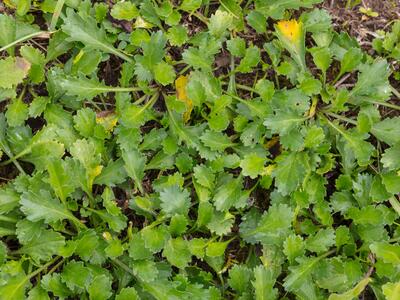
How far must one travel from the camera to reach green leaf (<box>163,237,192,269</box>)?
1934 millimetres

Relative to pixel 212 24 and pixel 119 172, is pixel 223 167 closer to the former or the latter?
pixel 119 172

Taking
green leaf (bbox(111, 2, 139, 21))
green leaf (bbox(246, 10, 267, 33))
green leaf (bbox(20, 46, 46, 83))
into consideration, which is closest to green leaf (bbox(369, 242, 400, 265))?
green leaf (bbox(246, 10, 267, 33))

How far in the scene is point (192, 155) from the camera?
2.11 meters

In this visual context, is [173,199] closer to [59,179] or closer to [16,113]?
[59,179]

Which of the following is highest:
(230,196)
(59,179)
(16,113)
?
(16,113)

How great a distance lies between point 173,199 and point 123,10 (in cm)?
77

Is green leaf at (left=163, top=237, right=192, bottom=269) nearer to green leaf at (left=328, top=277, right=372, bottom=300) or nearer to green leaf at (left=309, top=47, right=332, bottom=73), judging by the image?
green leaf at (left=328, top=277, right=372, bottom=300)

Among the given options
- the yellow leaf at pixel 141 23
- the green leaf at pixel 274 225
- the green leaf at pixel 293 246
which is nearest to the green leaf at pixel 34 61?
the yellow leaf at pixel 141 23

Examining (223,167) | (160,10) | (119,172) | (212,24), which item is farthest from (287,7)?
(119,172)

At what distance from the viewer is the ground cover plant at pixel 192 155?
1.94m

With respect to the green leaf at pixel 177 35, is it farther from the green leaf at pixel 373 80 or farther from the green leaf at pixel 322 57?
the green leaf at pixel 373 80

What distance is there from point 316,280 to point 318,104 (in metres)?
0.70

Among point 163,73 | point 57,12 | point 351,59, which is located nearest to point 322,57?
point 351,59

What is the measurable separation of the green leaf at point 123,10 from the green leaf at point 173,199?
701 millimetres
